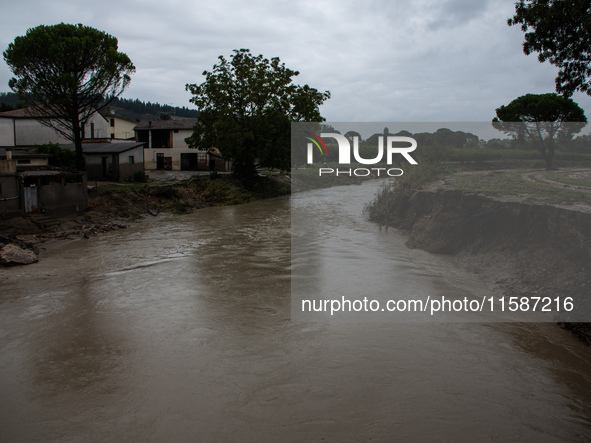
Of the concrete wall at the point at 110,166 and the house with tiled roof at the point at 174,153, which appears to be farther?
the house with tiled roof at the point at 174,153

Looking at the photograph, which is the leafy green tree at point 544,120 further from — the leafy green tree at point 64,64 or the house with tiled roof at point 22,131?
the house with tiled roof at point 22,131

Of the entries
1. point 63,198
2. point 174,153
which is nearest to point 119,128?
point 174,153

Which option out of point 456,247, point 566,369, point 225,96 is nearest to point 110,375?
point 566,369

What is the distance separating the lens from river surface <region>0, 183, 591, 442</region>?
6098 millimetres

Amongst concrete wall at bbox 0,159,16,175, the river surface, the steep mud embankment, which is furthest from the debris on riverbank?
the steep mud embankment

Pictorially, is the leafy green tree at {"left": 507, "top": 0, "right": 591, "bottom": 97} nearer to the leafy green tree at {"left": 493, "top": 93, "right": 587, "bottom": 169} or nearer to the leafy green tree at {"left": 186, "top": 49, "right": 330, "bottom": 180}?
the leafy green tree at {"left": 493, "top": 93, "right": 587, "bottom": 169}

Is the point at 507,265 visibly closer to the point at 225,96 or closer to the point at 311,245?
the point at 311,245

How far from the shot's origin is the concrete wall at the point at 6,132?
124 feet

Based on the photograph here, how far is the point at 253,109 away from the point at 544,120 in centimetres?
1951

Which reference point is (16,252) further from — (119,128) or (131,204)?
(119,128)

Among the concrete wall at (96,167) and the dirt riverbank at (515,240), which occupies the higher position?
the concrete wall at (96,167)

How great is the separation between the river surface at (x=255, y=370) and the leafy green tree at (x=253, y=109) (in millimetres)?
21474

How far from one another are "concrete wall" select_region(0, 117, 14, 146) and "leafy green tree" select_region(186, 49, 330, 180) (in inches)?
651

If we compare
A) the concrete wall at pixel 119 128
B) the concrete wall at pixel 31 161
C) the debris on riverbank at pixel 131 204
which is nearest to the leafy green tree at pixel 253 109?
the debris on riverbank at pixel 131 204
